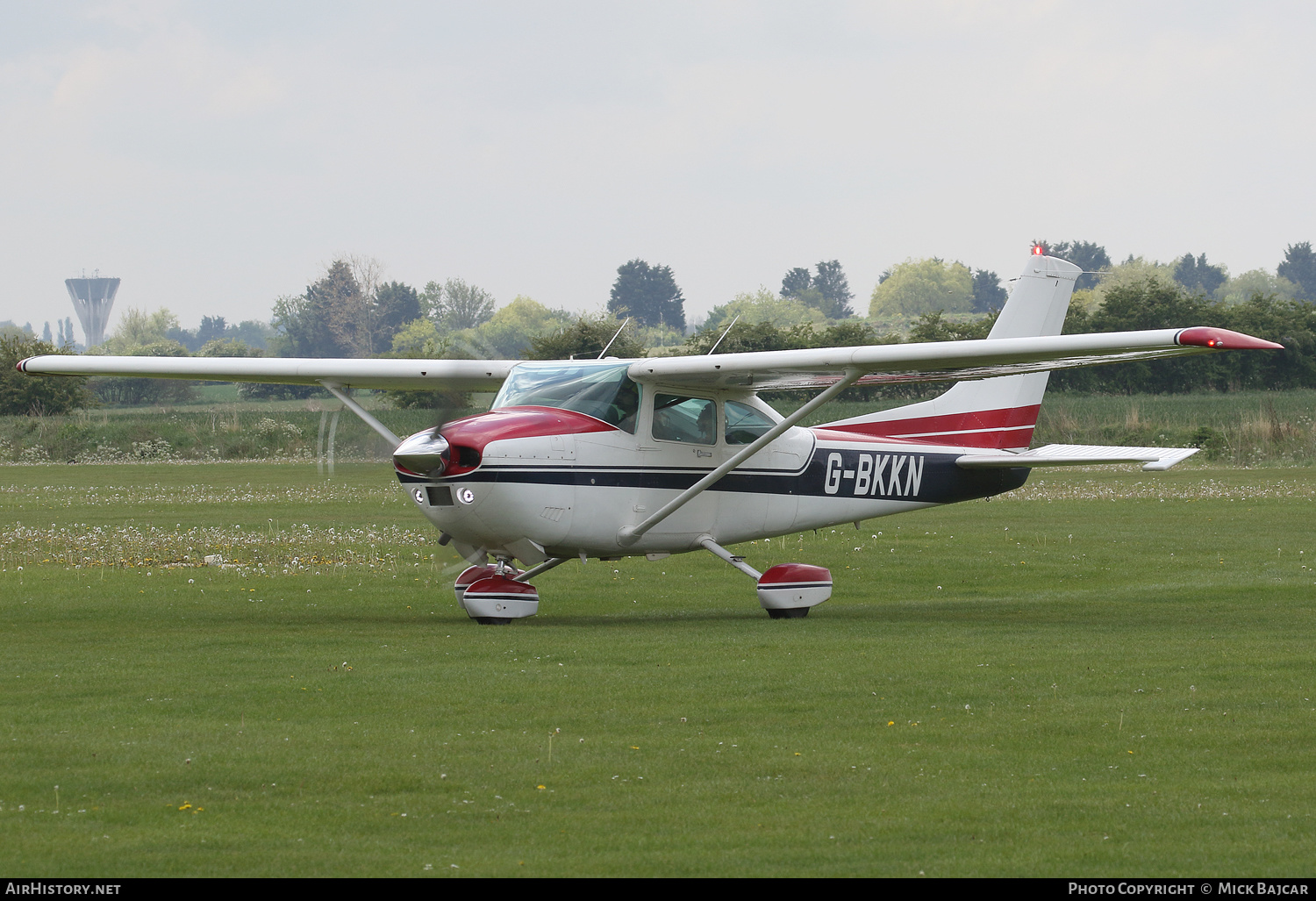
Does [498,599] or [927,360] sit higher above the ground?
[927,360]

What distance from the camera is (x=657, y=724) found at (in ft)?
30.9

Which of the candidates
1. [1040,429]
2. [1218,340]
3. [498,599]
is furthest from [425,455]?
[1040,429]

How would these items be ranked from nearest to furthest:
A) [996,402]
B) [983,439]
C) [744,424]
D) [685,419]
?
[685,419], [744,424], [983,439], [996,402]

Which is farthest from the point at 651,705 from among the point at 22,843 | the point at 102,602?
the point at 102,602

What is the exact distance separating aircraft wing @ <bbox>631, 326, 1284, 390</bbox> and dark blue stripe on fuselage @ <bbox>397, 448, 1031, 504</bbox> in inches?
41.1

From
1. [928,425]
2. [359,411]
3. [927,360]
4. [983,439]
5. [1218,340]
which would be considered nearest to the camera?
[1218,340]

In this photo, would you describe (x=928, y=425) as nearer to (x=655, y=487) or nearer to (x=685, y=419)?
(x=685, y=419)

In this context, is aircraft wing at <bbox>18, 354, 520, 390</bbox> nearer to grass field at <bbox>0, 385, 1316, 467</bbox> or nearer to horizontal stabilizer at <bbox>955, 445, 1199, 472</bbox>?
horizontal stabilizer at <bbox>955, 445, 1199, 472</bbox>

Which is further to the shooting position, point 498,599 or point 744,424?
point 744,424

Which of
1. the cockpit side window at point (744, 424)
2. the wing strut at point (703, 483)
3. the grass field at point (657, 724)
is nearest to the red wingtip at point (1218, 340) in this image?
the grass field at point (657, 724)

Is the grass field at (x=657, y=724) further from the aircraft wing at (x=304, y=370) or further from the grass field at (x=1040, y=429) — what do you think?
the grass field at (x=1040, y=429)

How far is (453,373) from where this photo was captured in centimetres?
1583

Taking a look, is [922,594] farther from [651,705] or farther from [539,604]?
[651,705]

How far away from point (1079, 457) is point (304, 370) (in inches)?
363
